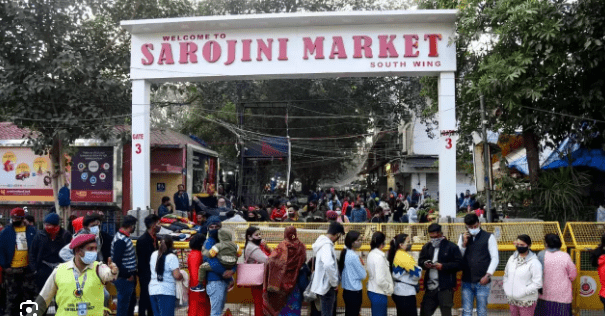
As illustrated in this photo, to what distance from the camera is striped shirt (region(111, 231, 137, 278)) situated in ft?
26.7

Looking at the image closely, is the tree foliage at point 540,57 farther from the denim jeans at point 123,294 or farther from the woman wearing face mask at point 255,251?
the denim jeans at point 123,294

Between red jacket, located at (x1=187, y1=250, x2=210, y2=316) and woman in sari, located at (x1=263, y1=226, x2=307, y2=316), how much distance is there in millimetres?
903

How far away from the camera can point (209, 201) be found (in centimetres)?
1856

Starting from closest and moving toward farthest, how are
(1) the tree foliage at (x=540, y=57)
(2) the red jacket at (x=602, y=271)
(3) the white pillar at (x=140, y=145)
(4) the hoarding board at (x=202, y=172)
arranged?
1. (2) the red jacket at (x=602, y=271)
2. (1) the tree foliage at (x=540, y=57)
3. (3) the white pillar at (x=140, y=145)
4. (4) the hoarding board at (x=202, y=172)

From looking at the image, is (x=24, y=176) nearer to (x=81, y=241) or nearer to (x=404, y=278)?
(x=404, y=278)

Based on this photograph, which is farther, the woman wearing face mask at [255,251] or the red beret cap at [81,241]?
the woman wearing face mask at [255,251]

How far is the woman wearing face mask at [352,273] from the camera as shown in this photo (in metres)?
7.96

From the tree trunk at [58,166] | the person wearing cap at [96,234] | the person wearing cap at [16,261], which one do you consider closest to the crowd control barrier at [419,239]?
the person wearing cap at [96,234]

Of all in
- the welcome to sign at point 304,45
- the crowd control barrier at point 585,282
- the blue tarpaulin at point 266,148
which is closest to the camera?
the crowd control barrier at point 585,282

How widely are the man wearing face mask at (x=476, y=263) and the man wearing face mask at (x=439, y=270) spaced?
0.25 m

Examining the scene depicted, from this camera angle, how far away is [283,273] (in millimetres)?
7938

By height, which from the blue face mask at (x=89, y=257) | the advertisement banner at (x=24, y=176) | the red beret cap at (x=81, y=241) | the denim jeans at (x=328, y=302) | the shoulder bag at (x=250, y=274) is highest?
the advertisement banner at (x=24, y=176)

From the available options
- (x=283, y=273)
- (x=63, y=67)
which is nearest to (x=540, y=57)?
(x=283, y=273)

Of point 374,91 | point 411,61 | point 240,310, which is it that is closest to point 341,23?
point 411,61
